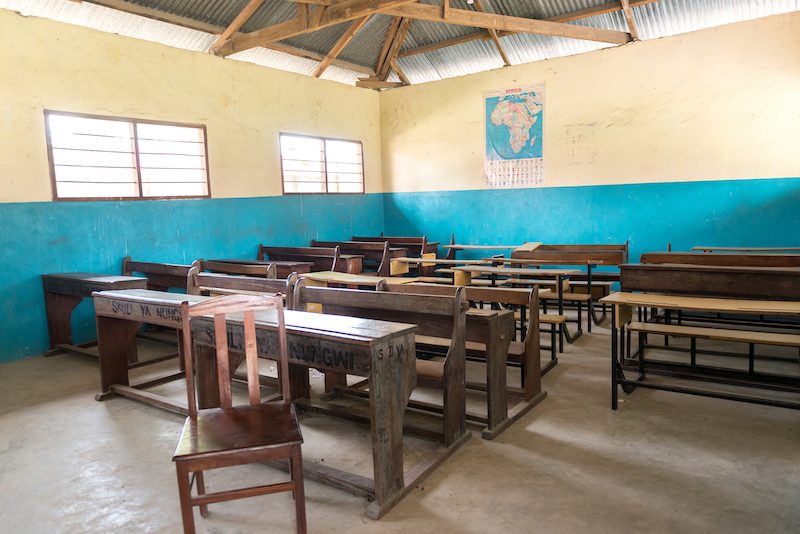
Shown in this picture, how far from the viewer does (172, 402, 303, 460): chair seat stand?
193 cm

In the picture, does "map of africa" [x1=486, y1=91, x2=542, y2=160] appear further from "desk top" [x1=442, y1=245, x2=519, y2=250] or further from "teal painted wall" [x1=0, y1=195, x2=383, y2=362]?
"teal painted wall" [x1=0, y1=195, x2=383, y2=362]

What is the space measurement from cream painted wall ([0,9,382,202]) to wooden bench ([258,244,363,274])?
2.94 feet

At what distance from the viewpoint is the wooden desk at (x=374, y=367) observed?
2328mm

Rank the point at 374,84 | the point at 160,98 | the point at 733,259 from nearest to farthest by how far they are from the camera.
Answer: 1. the point at 733,259
2. the point at 160,98
3. the point at 374,84

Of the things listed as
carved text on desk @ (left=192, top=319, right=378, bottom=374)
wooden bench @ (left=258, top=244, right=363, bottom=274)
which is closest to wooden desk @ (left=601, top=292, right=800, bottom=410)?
carved text on desk @ (left=192, top=319, right=378, bottom=374)

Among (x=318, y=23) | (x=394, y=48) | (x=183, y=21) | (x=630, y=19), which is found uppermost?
(x=394, y=48)

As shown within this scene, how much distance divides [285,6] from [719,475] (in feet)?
23.1

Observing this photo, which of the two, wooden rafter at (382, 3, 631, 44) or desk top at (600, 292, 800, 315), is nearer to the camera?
desk top at (600, 292, 800, 315)

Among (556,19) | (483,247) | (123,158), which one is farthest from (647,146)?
(123,158)

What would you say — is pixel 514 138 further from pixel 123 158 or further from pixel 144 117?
pixel 123 158

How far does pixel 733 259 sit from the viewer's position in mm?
4410

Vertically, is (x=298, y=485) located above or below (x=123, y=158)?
below

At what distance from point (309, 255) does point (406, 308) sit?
4.07 m

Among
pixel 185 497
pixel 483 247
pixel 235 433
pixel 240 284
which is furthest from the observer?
pixel 483 247
